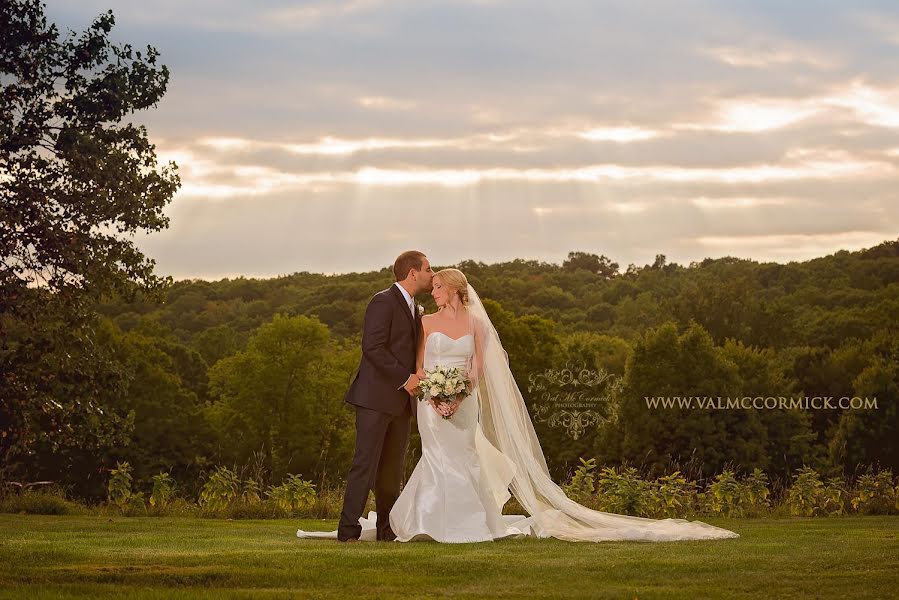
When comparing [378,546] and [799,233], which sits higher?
[799,233]

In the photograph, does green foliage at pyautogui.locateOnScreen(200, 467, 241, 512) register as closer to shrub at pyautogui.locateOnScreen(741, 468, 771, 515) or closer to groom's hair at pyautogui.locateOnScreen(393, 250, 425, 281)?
groom's hair at pyautogui.locateOnScreen(393, 250, 425, 281)

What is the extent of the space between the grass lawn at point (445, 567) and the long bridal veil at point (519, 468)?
0.56 metres

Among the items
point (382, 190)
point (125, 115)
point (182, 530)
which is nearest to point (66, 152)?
point (125, 115)

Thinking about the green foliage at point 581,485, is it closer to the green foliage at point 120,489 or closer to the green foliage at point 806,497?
the green foliage at point 806,497

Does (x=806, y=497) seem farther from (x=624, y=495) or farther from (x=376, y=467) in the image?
(x=376, y=467)

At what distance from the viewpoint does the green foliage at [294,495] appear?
1414cm

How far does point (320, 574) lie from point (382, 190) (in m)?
41.2

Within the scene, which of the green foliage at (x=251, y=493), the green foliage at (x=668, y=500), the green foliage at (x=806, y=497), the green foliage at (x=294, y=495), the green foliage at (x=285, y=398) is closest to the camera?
the green foliage at (x=668, y=500)

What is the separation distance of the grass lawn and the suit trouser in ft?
1.16

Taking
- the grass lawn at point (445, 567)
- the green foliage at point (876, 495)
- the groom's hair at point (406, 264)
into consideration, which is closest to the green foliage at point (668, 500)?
the green foliage at point (876, 495)

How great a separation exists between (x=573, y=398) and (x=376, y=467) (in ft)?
131

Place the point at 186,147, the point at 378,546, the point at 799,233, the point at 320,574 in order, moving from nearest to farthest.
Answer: the point at 320,574
the point at 378,546
the point at 186,147
the point at 799,233

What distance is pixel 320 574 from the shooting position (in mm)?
7949

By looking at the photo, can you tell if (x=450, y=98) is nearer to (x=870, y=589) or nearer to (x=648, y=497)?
(x=648, y=497)
